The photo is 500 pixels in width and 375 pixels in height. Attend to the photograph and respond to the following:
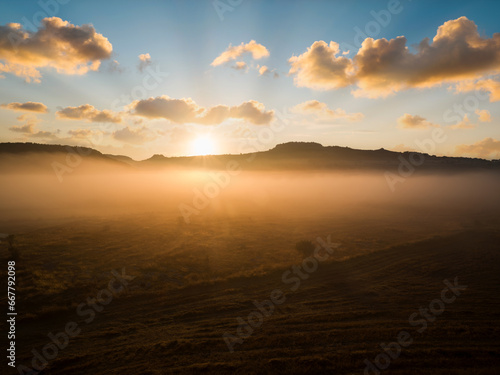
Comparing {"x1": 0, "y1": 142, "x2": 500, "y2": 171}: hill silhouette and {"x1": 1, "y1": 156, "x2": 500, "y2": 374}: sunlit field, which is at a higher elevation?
{"x1": 0, "y1": 142, "x2": 500, "y2": 171}: hill silhouette

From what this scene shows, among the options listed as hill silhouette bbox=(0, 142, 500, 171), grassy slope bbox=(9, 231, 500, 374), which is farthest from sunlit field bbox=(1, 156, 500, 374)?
hill silhouette bbox=(0, 142, 500, 171)

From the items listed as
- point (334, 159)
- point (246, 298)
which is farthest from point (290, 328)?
point (334, 159)

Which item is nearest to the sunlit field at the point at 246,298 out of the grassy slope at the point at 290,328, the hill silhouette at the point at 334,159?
the grassy slope at the point at 290,328

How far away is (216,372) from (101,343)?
4966mm

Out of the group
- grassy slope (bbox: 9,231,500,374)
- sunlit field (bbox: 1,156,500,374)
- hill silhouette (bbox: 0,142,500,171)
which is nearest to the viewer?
grassy slope (bbox: 9,231,500,374)

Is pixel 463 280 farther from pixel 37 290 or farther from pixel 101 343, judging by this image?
pixel 37 290

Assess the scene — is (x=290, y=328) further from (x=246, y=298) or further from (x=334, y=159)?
(x=334, y=159)

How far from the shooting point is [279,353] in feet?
30.4

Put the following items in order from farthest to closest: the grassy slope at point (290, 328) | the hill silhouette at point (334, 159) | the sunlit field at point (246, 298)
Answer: the hill silhouette at point (334, 159) < the sunlit field at point (246, 298) < the grassy slope at point (290, 328)

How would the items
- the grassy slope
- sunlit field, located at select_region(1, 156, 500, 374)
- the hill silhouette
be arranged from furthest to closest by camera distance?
1. the hill silhouette
2. sunlit field, located at select_region(1, 156, 500, 374)
3. the grassy slope

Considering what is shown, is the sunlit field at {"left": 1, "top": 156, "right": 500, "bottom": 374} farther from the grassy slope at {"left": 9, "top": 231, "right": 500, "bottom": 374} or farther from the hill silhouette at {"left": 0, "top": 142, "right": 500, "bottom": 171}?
the hill silhouette at {"left": 0, "top": 142, "right": 500, "bottom": 171}

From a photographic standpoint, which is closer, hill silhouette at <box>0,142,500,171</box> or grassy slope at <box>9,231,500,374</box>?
grassy slope at <box>9,231,500,374</box>

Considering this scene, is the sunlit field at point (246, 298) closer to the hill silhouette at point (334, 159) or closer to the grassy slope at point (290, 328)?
the grassy slope at point (290, 328)

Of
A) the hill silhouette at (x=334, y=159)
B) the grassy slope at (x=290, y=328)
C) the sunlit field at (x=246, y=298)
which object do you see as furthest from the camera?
the hill silhouette at (x=334, y=159)
